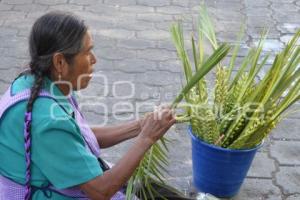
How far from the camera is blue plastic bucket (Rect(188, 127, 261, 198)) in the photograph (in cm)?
228

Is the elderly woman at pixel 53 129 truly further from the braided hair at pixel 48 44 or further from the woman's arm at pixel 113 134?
the woman's arm at pixel 113 134

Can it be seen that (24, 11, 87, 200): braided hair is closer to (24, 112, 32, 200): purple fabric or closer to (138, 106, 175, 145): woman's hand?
(24, 112, 32, 200): purple fabric

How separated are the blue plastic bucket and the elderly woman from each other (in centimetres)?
63

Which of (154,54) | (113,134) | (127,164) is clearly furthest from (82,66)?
(154,54)

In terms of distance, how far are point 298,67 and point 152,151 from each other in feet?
2.44

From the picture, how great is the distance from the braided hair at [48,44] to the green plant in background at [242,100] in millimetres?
582

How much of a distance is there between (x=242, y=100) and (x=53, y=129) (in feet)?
3.17

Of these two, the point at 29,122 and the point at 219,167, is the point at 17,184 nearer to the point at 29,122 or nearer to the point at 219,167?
the point at 29,122

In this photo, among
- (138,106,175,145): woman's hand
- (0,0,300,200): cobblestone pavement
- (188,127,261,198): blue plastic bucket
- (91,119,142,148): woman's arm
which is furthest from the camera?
(0,0,300,200): cobblestone pavement

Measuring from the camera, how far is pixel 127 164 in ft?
5.55

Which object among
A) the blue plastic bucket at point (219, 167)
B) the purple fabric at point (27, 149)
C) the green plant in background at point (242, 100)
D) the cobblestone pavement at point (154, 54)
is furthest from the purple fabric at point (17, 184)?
the cobblestone pavement at point (154, 54)

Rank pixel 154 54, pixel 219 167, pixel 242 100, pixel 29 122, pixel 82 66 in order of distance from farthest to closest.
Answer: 1. pixel 154 54
2. pixel 219 167
3. pixel 242 100
4. pixel 82 66
5. pixel 29 122

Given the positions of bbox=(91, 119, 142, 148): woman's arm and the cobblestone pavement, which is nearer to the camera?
bbox=(91, 119, 142, 148): woman's arm

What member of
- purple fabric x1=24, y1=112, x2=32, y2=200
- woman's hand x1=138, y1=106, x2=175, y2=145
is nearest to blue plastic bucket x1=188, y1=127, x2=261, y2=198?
woman's hand x1=138, y1=106, x2=175, y2=145
